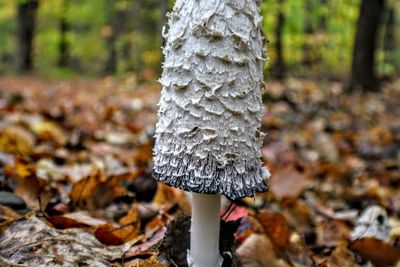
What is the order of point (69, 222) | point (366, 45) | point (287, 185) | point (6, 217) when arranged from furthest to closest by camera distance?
point (366, 45) < point (287, 185) < point (69, 222) < point (6, 217)

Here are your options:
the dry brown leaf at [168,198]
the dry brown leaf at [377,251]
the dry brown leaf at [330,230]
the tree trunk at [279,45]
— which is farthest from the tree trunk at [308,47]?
the dry brown leaf at [377,251]

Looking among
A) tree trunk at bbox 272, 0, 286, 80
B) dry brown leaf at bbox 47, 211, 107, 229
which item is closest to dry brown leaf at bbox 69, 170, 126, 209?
dry brown leaf at bbox 47, 211, 107, 229

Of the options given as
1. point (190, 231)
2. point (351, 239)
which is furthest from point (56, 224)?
point (351, 239)

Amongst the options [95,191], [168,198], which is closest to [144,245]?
[95,191]

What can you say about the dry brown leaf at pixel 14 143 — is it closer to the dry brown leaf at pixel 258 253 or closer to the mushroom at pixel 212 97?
the dry brown leaf at pixel 258 253

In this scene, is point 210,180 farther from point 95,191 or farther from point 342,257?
point 95,191

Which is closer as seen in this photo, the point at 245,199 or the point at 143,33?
the point at 245,199

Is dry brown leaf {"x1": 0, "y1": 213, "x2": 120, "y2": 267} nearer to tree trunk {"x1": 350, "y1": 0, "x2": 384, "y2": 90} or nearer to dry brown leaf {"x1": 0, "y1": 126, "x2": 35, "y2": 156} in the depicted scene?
dry brown leaf {"x1": 0, "y1": 126, "x2": 35, "y2": 156}

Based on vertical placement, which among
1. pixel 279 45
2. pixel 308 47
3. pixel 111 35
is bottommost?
pixel 279 45
